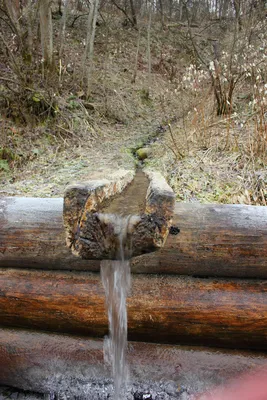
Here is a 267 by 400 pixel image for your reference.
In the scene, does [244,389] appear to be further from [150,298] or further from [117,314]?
[117,314]

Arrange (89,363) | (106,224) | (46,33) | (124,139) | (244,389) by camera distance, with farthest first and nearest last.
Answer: (46,33) → (124,139) → (89,363) → (244,389) → (106,224)

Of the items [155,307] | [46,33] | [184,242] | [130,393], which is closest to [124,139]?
[46,33]

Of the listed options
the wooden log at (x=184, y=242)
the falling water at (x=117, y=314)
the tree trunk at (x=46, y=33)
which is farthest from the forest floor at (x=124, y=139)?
the falling water at (x=117, y=314)

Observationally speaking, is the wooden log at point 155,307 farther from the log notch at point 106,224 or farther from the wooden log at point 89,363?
the log notch at point 106,224

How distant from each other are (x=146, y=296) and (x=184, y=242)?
42 cm

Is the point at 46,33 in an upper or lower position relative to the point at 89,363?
upper

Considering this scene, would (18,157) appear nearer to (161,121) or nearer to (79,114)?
(79,114)

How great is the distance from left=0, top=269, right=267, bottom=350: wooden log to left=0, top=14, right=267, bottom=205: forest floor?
198 cm

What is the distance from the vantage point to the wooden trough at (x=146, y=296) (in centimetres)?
203

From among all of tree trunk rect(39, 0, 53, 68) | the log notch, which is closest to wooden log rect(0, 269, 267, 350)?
the log notch

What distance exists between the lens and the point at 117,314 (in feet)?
6.89

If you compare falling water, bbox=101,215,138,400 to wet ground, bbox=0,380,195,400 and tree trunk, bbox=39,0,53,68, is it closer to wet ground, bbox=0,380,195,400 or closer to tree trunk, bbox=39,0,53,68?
wet ground, bbox=0,380,195,400

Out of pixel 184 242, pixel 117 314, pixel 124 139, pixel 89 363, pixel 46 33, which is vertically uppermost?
pixel 46 33

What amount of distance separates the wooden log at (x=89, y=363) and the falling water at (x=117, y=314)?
0.05 meters
